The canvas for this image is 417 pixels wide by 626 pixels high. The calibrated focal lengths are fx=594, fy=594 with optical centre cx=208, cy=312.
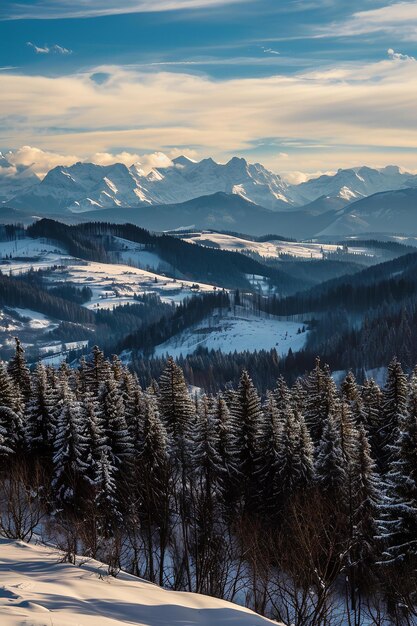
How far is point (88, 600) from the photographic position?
1764 cm

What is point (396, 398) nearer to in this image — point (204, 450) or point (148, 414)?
point (204, 450)

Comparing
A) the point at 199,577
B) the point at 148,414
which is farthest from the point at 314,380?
the point at 199,577

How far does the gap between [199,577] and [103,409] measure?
22784 millimetres

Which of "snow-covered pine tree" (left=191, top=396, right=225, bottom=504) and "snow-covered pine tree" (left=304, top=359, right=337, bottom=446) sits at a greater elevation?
"snow-covered pine tree" (left=304, top=359, right=337, bottom=446)

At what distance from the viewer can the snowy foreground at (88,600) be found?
611 inches

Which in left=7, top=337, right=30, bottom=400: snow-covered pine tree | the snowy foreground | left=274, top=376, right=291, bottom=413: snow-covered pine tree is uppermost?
left=7, top=337, right=30, bottom=400: snow-covered pine tree

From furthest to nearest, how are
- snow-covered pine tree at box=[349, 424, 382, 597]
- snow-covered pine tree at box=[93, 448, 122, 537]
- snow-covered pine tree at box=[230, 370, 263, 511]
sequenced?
snow-covered pine tree at box=[230, 370, 263, 511] → snow-covered pine tree at box=[93, 448, 122, 537] → snow-covered pine tree at box=[349, 424, 382, 597]

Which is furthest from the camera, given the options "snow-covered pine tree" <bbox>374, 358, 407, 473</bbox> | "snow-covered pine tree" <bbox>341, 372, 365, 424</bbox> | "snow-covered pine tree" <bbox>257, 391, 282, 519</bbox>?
"snow-covered pine tree" <bbox>341, 372, 365, 424</bbox>

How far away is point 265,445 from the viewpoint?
47719 mm

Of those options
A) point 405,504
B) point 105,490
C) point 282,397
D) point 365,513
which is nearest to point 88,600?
point 405,504

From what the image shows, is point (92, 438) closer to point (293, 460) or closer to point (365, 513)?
point (293, 460)

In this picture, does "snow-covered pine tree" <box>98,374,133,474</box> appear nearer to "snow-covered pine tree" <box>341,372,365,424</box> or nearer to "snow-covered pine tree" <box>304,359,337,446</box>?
"snow-covered pine tree" <box>304,359,337,446</box>

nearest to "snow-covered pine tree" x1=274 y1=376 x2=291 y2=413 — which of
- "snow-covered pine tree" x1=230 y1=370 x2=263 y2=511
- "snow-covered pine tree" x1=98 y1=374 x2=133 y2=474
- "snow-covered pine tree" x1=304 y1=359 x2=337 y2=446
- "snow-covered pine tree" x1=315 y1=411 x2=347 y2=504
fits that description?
"snow-covered pine tree" x1=304 y1=359 x2=337 y2=446

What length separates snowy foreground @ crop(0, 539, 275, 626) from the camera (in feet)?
50.9
